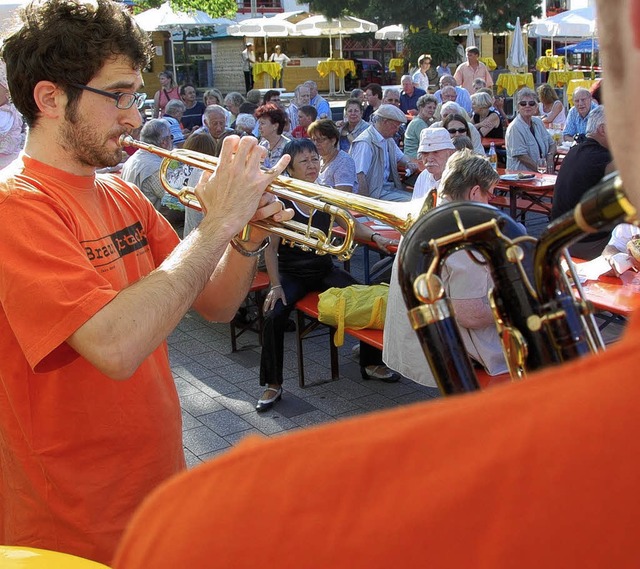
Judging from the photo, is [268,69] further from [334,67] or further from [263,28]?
[334,67]

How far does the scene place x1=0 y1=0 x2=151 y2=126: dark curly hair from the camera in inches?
78.8

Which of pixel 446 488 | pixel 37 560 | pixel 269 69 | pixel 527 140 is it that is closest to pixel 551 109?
pixel 527 140

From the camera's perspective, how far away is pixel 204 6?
23.9m

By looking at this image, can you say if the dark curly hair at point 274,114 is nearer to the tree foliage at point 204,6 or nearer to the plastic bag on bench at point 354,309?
the plastic bag on bench at point 354,309

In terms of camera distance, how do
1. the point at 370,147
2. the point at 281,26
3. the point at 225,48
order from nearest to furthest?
1. the point at 370,147
2. the point at 281,26
3. the point at 225,48

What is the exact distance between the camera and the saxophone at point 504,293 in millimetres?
996

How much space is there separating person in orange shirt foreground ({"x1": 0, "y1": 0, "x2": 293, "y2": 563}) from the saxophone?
2.90 feet

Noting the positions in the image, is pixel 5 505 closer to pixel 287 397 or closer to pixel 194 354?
pixel 287 397

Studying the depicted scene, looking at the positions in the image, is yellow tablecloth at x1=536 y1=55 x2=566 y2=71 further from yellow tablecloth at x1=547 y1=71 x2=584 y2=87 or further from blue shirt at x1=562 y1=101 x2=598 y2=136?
blue shirt at x1=562 y1=101 x2=598 y2=136

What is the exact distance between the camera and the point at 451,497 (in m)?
0.46

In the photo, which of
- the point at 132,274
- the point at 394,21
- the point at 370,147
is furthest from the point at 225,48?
the point at 132,274

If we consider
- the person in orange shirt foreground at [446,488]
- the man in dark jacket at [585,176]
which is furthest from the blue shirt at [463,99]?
the person in orange shirt foreground at [446,488]

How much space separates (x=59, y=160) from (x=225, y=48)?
117ft

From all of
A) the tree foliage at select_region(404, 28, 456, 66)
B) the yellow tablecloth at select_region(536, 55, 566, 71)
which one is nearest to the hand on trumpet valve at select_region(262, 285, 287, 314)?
the yellow tablecloth at select_region(536, 55, 566, 71)
